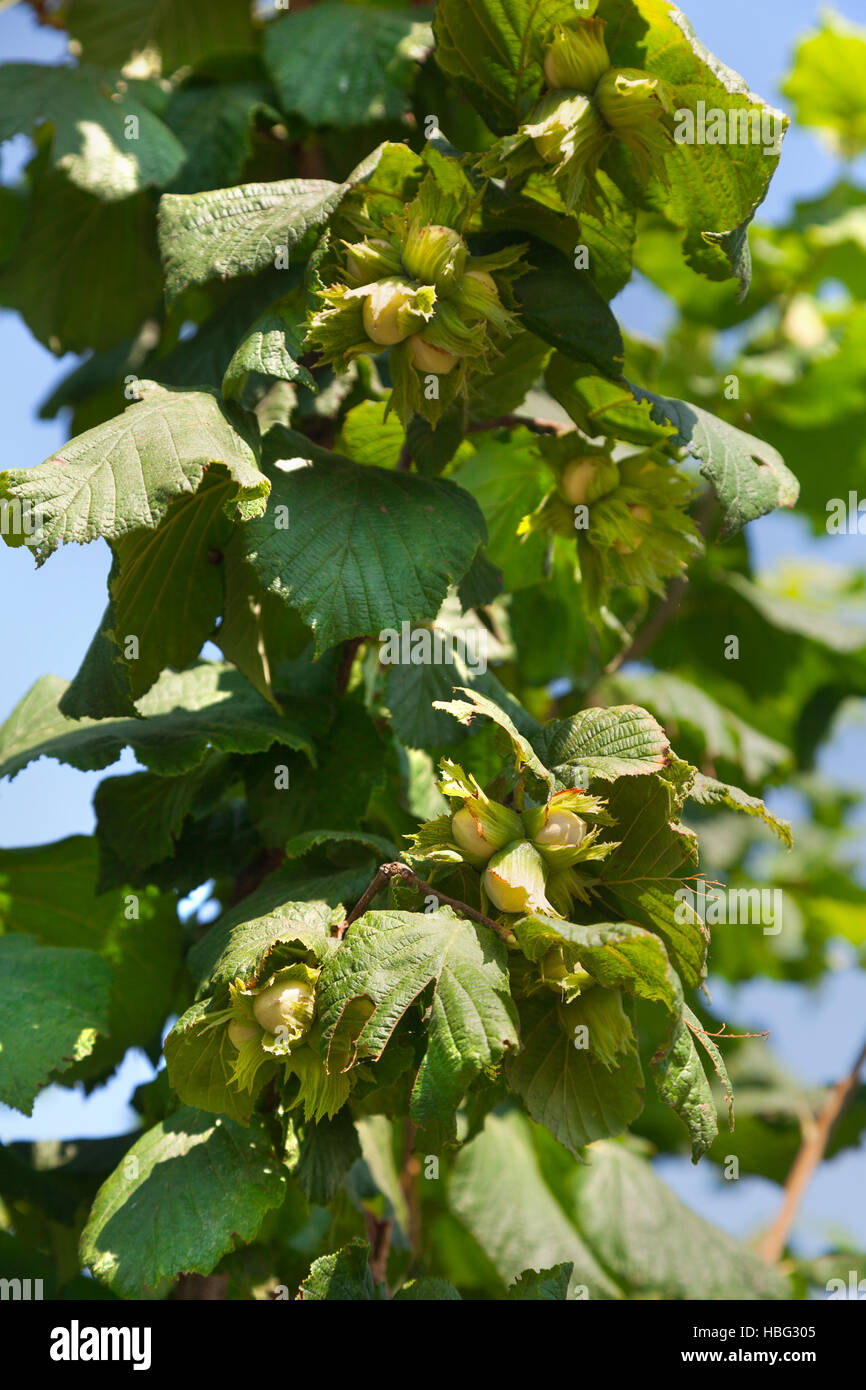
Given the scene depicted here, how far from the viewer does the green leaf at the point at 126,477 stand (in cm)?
59

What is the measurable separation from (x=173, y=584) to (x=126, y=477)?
14 cm

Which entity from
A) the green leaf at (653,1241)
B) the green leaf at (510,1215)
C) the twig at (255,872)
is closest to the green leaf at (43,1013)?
the twig at (255,872)

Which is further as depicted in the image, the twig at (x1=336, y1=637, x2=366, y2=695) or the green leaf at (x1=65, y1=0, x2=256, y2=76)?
the green leaf at (x1=65, y1=0, x2=256, y2=76)

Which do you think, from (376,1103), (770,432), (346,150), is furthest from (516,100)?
(770,432)

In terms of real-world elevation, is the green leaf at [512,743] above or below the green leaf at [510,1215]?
above

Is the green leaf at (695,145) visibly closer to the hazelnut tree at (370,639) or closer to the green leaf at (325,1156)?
the hazelnut tree at (370,639)

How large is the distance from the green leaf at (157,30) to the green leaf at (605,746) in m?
0.94

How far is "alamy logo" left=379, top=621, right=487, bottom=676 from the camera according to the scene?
811mm

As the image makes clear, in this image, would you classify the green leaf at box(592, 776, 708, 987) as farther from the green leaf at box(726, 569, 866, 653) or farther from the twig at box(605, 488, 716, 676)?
the green leaf at box(726, 569, 866, 653)

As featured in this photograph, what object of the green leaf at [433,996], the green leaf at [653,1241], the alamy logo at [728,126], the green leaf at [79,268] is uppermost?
the green leaf at [79,268]

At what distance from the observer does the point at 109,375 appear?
1.37 m
